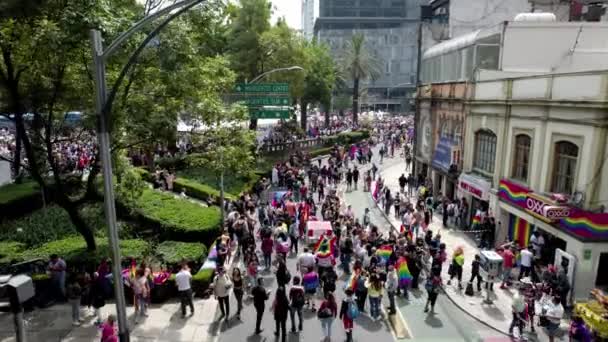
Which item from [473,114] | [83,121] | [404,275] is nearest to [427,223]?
[473,114]

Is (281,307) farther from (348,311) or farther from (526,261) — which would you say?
(526,261)

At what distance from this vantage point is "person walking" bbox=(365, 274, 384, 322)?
1264cm

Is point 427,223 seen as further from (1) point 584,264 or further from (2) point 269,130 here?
(2) point 269,130

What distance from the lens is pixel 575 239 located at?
14.5m

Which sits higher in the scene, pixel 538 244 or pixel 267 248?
pixel 538 244

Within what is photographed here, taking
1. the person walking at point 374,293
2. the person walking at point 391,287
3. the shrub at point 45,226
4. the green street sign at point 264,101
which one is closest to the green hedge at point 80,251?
the shrub at point 45,226

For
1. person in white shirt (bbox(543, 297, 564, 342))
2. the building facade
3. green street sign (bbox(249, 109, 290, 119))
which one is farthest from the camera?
green street sign (bbox(249, 109, 290, 119))

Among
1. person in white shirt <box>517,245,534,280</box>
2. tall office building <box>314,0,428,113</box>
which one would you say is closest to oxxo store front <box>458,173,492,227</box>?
person in white shirt <box>517,245,534,280</box>

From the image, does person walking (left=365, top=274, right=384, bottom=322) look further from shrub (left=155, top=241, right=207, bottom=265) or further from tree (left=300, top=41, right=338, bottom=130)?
tree (left=300, top=41, right=338, bottom=130)

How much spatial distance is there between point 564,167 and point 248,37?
96.6 ft

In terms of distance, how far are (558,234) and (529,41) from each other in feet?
36.0

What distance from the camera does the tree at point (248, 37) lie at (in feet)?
131

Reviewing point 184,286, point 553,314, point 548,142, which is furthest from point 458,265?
point 184,286

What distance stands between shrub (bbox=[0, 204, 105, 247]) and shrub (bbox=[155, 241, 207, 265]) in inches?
147
